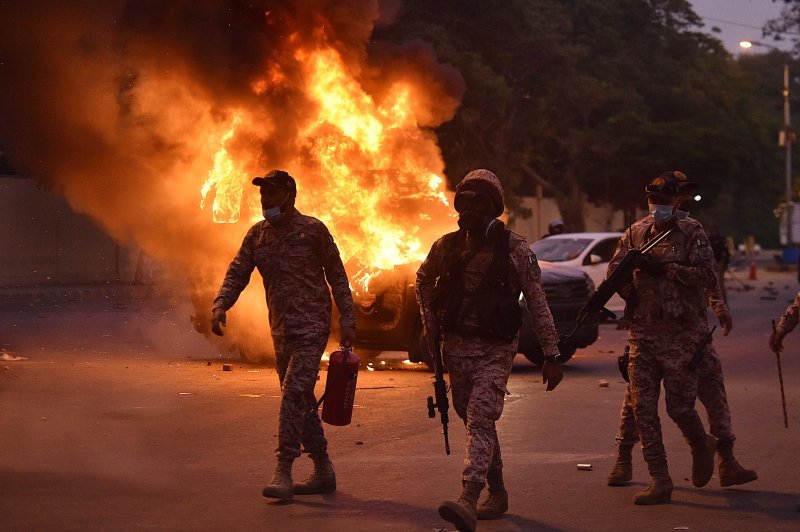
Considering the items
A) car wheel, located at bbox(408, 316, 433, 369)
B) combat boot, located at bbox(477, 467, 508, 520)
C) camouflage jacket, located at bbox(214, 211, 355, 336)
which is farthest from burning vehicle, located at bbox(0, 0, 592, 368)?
combat boot, located at bbox(477, 467, 508, 520)

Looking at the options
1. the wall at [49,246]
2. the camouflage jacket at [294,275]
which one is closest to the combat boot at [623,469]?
the camouflage jacket at [294,275]

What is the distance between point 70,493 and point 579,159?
45644 millimetres

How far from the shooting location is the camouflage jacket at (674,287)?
25.2 ft

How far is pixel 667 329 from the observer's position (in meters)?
7.70

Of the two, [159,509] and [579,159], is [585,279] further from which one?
[579,159]

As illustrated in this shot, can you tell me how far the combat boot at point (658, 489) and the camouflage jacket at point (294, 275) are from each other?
6.26 feet

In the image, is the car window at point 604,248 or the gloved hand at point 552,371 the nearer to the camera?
the gloved hand at point 552,371

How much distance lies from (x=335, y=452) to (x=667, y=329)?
8.98ft

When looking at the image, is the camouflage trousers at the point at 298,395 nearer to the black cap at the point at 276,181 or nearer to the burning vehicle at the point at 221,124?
the black cap at the point at 276,181

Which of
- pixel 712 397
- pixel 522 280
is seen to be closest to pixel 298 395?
pixel 522 280

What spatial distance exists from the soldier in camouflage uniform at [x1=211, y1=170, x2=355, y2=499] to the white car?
14.3 m

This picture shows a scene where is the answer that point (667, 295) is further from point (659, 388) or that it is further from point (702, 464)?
point (702, 464)

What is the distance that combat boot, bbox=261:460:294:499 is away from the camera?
7559mm

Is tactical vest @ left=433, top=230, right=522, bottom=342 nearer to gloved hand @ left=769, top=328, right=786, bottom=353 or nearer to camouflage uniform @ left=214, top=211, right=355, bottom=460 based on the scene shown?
camouflage uniform @ left=214, top=211, right=355, bottom=460
